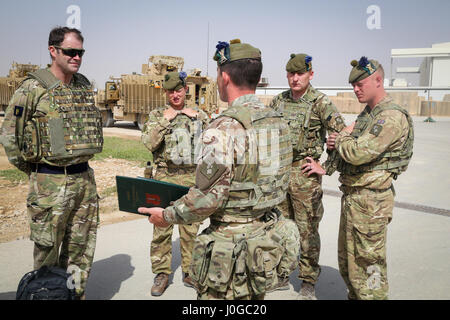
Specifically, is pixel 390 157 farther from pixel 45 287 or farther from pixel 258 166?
pixel 45 287

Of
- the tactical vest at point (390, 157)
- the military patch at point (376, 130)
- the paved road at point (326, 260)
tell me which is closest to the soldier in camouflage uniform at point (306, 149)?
the paved road at point (326, 260)

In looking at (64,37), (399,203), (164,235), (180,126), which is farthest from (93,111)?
(399,203)

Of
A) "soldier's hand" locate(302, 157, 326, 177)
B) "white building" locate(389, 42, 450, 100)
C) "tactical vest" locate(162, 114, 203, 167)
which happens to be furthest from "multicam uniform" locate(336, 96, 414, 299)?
"white building" locate(389, 42, 450, 100)

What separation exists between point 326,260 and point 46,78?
3.49 meters

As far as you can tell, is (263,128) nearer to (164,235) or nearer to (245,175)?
(245,175)

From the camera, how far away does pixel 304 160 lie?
377cm

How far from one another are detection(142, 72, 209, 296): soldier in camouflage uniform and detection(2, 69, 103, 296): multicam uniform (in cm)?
82

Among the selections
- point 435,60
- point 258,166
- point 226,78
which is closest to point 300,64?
point 226,78

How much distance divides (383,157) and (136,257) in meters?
2.96

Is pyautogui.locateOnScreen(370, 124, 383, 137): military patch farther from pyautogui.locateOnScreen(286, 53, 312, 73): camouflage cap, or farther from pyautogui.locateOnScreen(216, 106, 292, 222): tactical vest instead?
pyautogui.locateOnScreen(286, 53, 312, 73): camouflage cap

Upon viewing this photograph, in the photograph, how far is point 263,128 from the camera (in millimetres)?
2133

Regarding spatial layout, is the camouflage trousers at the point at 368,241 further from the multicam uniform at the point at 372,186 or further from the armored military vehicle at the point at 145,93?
the armored military vehicle at the point at 145,93

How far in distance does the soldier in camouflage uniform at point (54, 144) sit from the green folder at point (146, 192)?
2.32 ft

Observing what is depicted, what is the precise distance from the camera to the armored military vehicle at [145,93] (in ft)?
63.3
